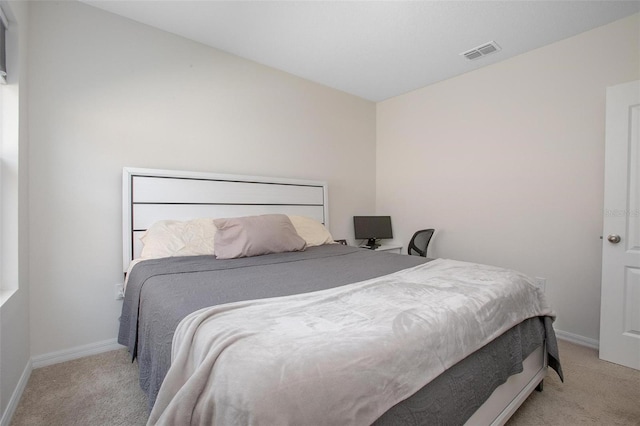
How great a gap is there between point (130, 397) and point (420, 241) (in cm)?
279

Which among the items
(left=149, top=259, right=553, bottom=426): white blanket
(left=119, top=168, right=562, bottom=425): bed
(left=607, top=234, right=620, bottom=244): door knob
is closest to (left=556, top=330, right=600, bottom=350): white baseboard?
(left=607, top=234, right=620, bottom=244): door knob

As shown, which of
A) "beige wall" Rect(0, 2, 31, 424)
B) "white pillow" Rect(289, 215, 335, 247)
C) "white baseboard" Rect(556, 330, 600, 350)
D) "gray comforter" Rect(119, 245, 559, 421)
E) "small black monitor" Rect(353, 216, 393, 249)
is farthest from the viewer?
"small black monitor" Rect(353, 216, 393, 249)

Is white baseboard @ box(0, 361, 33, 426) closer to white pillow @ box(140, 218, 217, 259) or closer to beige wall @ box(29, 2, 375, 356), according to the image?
beige wall @ box(29, 2, 375, 356)

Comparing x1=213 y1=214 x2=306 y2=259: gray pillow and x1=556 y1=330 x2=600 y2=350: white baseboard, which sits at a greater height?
x1=213 y1=214 x2=306 y2=259: gray pillow

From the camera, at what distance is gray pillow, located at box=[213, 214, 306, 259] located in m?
2.19

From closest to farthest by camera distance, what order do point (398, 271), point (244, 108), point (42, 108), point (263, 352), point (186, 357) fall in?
1. point (263, 352)
2. point (186, 357)
3. point (398, 271)
4. point (42, 108)
5. point (244, 108)

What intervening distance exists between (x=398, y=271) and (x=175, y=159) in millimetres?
2041

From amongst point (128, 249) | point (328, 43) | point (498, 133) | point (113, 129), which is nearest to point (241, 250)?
point (128, 249)

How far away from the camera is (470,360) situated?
1.12 meters

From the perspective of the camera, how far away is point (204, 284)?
142 centimetres

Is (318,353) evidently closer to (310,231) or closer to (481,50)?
(310,231)

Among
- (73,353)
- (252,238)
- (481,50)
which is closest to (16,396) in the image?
(73,353)

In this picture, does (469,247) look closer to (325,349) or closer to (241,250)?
(241,250)

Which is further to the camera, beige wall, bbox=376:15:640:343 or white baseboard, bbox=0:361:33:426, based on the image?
beige wall, bbox=376:15:640:343
